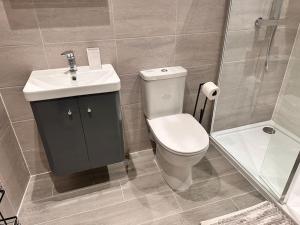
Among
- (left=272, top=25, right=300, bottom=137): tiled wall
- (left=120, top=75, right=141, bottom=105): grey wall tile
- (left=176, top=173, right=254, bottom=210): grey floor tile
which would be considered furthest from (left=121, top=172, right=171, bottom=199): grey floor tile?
(left=272, top=25, right=300, bottom=137): tiled wall

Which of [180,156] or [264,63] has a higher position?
[264,63]

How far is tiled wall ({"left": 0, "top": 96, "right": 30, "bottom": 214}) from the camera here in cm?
138

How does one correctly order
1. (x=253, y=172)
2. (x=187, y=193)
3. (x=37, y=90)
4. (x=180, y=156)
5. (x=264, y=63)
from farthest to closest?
(x=264, y=63)
(x=253, y=172)
(x=187, y=193)
(x=180, y=156)
(x=37, y=90)

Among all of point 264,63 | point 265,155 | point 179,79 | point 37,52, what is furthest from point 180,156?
point 264,63

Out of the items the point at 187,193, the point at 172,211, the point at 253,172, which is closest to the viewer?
the point at 172,211

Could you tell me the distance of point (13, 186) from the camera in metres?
1.50

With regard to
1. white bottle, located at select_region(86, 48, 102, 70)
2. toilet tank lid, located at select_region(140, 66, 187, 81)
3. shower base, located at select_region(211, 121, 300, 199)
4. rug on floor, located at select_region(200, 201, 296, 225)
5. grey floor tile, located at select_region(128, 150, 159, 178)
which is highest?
white bottle, located at select_region(86, 48, 102, 70)

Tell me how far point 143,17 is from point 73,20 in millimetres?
461

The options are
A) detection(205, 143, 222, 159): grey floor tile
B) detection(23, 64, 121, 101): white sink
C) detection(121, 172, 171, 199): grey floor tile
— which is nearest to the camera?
detection(23, 64, 121, 101): white sink

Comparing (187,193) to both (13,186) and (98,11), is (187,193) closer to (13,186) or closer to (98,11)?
(13,186)

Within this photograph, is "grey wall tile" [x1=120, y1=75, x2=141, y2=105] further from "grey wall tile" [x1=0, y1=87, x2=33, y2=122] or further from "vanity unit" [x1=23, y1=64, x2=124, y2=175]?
"grey wall tile" [x1=0, y1=87, x2=33, y2=122]

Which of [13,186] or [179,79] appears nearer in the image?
[13,186]

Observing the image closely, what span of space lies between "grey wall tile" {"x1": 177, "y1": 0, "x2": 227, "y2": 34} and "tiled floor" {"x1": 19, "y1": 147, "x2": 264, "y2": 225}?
112 cm

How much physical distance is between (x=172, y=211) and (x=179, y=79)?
94 centimetres
